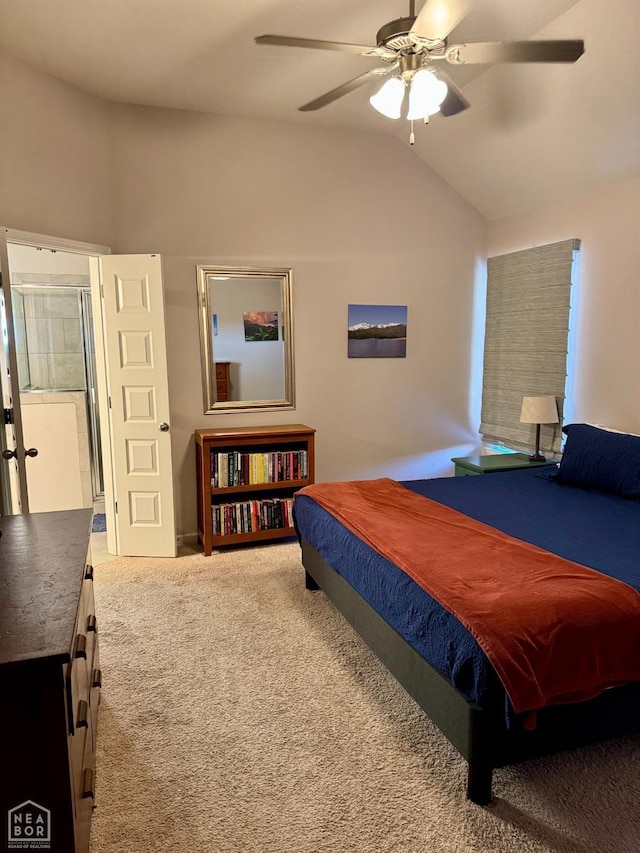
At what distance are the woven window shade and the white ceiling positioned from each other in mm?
512

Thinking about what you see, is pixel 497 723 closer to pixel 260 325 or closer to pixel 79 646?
pixel 79 646

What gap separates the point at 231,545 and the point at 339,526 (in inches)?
65.0

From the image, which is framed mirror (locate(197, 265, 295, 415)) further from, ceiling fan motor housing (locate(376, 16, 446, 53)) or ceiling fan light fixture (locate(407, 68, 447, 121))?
ceiling fan motor housing (locate(376, 16, 446, 53))

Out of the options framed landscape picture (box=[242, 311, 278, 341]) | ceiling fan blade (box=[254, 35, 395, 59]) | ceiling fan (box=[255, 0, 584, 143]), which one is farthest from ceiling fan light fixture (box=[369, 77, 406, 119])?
framed landscape picture (box=[242, 311, 278, 341])

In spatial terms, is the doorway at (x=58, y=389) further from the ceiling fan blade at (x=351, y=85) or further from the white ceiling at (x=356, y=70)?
the ceiling fan blade at (x=351, y=85)

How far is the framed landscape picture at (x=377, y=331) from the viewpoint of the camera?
4.38m

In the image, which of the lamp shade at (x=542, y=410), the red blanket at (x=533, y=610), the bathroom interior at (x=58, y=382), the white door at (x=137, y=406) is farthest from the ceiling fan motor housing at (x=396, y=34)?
the bathroom interior at (x=58, y=382)

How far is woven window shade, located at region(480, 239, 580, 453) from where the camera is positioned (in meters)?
3.90

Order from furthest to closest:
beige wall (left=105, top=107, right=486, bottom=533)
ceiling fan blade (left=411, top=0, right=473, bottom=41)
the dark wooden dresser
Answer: beige wall (left=105, top=107, right=486, bottom=533) → ceiling fan blade (left=411, top=0, right=473, bottom=41) → the dark wooden dresser

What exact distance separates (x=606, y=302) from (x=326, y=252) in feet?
6.71

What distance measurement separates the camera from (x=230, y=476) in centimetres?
388

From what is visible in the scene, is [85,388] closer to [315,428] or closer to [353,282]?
[315,428]

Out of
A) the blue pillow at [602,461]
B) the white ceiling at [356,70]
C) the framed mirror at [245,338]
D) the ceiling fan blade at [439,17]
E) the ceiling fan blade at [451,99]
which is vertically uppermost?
the white ceiling at [356,70]

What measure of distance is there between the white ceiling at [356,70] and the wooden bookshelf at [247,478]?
2274mm
